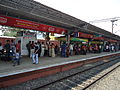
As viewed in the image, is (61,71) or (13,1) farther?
(61,71)

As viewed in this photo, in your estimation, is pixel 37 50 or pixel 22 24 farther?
pixel 22 24

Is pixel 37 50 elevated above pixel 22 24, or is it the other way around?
pixel 22 24

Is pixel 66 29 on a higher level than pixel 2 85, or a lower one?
higher

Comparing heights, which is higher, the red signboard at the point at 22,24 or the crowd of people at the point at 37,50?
the red signboard at the point at 22,24

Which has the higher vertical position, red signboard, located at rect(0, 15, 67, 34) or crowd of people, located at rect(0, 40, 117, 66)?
red signboard, located at rect(0, 15, 67, 34)

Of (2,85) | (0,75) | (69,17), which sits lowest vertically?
(2,85)

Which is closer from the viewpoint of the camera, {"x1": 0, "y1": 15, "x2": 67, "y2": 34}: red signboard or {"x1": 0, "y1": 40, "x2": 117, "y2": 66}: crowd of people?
{"x1": 0, "y1": 15, "x2": 67, "y2": 34}: red signboard

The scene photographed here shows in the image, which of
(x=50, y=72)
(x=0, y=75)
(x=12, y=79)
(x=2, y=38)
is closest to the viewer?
(x=0, y=75)

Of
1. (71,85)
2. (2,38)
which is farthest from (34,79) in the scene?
(2,38)

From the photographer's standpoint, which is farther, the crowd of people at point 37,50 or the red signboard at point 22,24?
the crowd of people at point 37,50

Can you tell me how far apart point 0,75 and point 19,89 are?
1045 millimetres

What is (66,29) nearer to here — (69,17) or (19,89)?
(69,17)

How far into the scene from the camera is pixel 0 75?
14.6ft

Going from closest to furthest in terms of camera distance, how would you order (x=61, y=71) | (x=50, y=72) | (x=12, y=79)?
(x=12, y=79)
(x=50, y=72)
(x=61, y=71)
